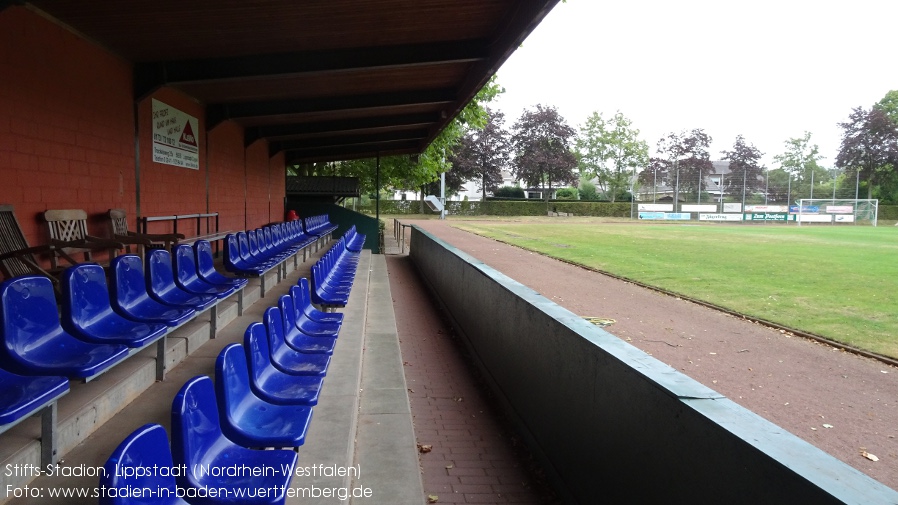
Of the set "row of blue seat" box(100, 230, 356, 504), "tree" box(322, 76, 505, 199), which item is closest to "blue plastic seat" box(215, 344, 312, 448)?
"row of blue seat" box(100, 230, 356, 504)

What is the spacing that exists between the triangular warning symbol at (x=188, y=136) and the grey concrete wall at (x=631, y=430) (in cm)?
Answer: 626

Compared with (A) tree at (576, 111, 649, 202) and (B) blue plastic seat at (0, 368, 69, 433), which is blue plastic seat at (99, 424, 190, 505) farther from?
(A) tree at (576, 111, 649, 202)

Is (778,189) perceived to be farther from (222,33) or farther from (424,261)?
(222,33)

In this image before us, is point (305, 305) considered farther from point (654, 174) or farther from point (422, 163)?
point (654, 174)

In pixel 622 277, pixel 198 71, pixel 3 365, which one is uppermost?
pixel 198 71

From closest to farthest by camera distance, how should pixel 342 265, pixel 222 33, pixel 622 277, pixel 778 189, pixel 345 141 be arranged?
pixel 222 33
pixel 342 265
pixel 622 277
pixel 345 141
pixel 778 189

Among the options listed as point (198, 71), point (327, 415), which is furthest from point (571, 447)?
point (198, 71)

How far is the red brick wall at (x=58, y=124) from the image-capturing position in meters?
5.25

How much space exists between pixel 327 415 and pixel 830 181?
6563 centimetres

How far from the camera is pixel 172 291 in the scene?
4660 millimetres

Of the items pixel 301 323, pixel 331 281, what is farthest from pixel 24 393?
pixel 331 281

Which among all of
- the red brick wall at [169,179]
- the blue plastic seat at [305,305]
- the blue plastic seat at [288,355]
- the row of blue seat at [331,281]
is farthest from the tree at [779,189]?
the blue plastic seat at [288,355]

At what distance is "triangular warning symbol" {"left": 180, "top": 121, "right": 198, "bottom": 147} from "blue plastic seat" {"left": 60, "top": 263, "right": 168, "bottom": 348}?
6.21 meters

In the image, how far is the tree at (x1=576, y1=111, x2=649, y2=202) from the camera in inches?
2739
